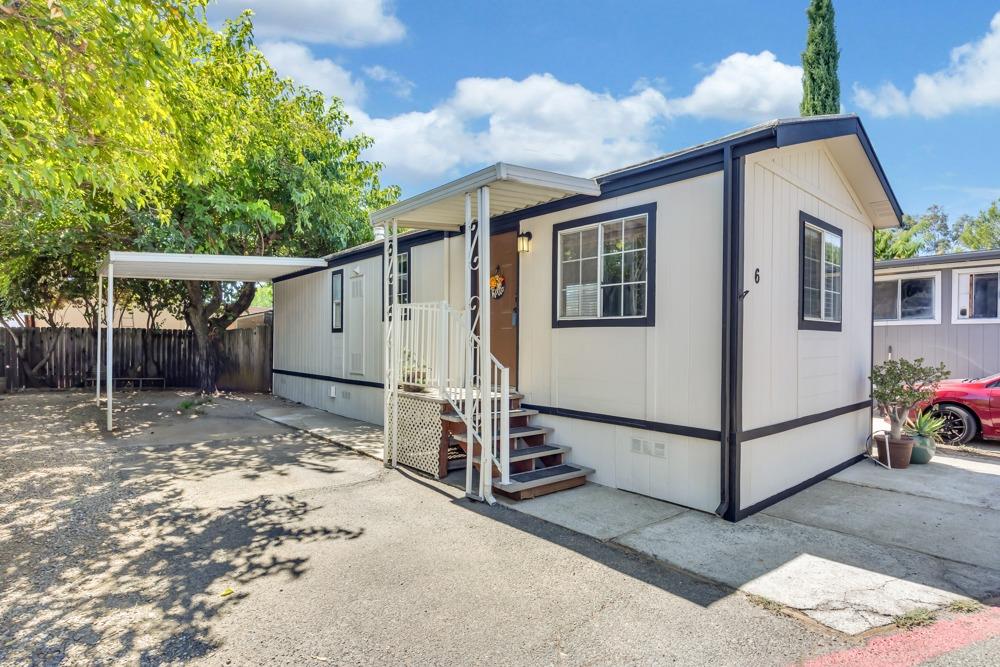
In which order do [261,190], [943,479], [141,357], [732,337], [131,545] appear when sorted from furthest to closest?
1. [141,357]
2. [261,190]
3. [943,479]
4. [732,337]
5. [131,545]

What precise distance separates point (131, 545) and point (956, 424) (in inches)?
356

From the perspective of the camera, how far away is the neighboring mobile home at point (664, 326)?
421 cm

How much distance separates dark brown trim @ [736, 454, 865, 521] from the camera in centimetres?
419

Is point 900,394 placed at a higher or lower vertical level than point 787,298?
lower

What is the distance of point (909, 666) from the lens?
229cm

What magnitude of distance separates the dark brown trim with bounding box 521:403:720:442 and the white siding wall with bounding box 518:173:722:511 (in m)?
0.04

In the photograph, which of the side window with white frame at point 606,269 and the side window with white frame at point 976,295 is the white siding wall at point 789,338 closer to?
the side window with white frame at point 606,269

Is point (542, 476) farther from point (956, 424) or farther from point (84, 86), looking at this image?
point (956, 424)

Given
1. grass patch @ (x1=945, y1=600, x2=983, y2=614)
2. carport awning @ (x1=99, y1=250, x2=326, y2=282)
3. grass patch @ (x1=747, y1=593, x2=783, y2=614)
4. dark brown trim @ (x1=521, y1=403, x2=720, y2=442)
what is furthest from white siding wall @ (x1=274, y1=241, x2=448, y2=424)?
grass patch @ (x1=945, y1=600, x2=983, y2=614)

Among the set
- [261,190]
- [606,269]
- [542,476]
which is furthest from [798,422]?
[261,190]

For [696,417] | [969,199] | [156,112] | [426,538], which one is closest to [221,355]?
[156,112]

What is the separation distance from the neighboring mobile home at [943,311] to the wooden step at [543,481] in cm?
730

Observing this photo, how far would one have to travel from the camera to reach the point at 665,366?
448cm

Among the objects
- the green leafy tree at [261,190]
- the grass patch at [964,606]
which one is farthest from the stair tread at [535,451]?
the green leafy tree at [261,190]
